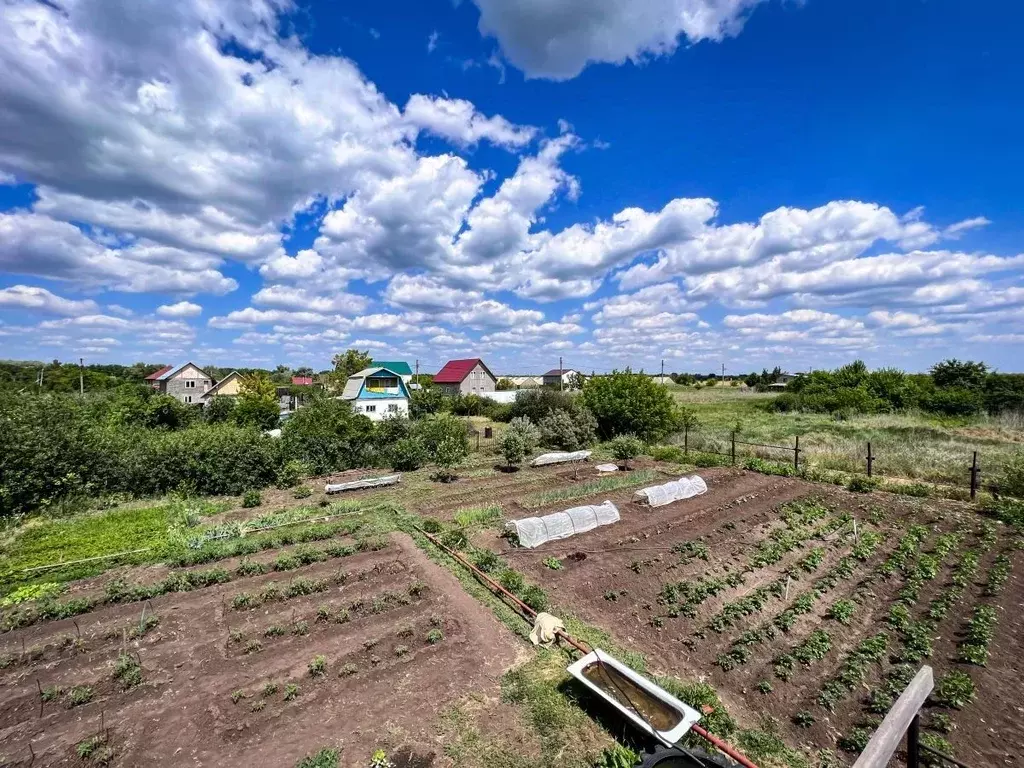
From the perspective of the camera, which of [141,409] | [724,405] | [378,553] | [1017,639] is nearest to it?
[1017,639]

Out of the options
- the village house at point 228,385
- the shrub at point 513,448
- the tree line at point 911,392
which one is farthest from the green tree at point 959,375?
the village house at point 228,385

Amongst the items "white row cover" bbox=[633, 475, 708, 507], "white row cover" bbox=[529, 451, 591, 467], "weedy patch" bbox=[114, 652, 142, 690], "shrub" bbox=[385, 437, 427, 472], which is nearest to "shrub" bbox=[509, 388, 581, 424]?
"white row cover" bbox=[529, 451, 591, 467]

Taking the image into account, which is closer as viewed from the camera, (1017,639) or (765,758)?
(765,758)

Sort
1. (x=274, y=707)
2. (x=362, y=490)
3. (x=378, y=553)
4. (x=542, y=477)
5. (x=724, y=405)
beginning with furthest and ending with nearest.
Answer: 1. (x=724, y=405)
2. (x=542, y=477)
3. (x=362, y=490)
4. (x=378, y=553)
5. (x=274, y=707)

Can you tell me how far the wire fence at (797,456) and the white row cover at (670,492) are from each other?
14.9 ft

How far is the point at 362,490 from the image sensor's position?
1542 cm

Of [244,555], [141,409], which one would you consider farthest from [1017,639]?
[141,409]

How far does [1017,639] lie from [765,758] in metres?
5.10

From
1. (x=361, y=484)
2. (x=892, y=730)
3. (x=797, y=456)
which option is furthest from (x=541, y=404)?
(x=892, y=730)

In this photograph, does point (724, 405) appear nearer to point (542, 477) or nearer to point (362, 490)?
point (542, 477)

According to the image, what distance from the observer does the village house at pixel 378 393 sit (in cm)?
3441

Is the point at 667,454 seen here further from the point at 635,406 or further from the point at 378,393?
the point at 378,393

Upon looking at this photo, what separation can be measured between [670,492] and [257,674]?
35.8ft

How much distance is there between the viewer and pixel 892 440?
22031 millimetres
